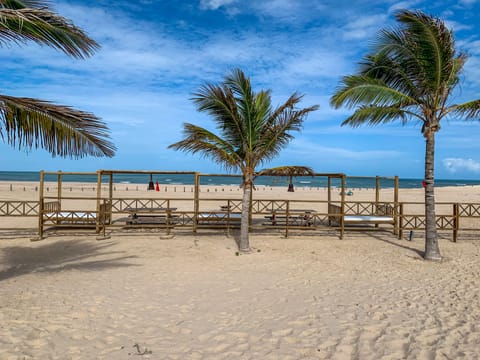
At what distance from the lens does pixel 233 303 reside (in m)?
5.48

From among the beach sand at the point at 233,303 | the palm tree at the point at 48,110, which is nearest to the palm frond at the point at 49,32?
the palm tree at the point at 48,110

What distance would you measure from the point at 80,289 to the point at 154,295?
1.46m

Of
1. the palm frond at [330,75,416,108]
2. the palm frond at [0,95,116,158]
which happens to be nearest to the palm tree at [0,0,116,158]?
A: the palm frond at [0,95,116,158]

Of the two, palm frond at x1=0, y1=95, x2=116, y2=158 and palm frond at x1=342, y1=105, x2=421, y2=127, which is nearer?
palm frond at x1=0, y1=95, x2=116, y2=158

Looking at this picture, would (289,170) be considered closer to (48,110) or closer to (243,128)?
(243,128)

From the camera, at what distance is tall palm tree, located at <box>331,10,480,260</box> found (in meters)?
7.96

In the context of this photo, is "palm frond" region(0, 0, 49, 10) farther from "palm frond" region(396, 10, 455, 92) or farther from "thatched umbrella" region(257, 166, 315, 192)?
"palm frond" region(396, 10, 455, 92)

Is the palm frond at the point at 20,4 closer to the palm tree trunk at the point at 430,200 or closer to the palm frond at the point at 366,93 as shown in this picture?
the palm frond at the point at 366,93

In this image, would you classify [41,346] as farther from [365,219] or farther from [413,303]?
[365,219]

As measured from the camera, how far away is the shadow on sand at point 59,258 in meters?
7.48

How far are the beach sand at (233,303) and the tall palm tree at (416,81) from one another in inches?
130

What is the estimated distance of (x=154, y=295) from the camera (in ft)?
19.2

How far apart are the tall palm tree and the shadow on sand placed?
756cm

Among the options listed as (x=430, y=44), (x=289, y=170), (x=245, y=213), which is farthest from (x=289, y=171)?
(x=430, y=44)
